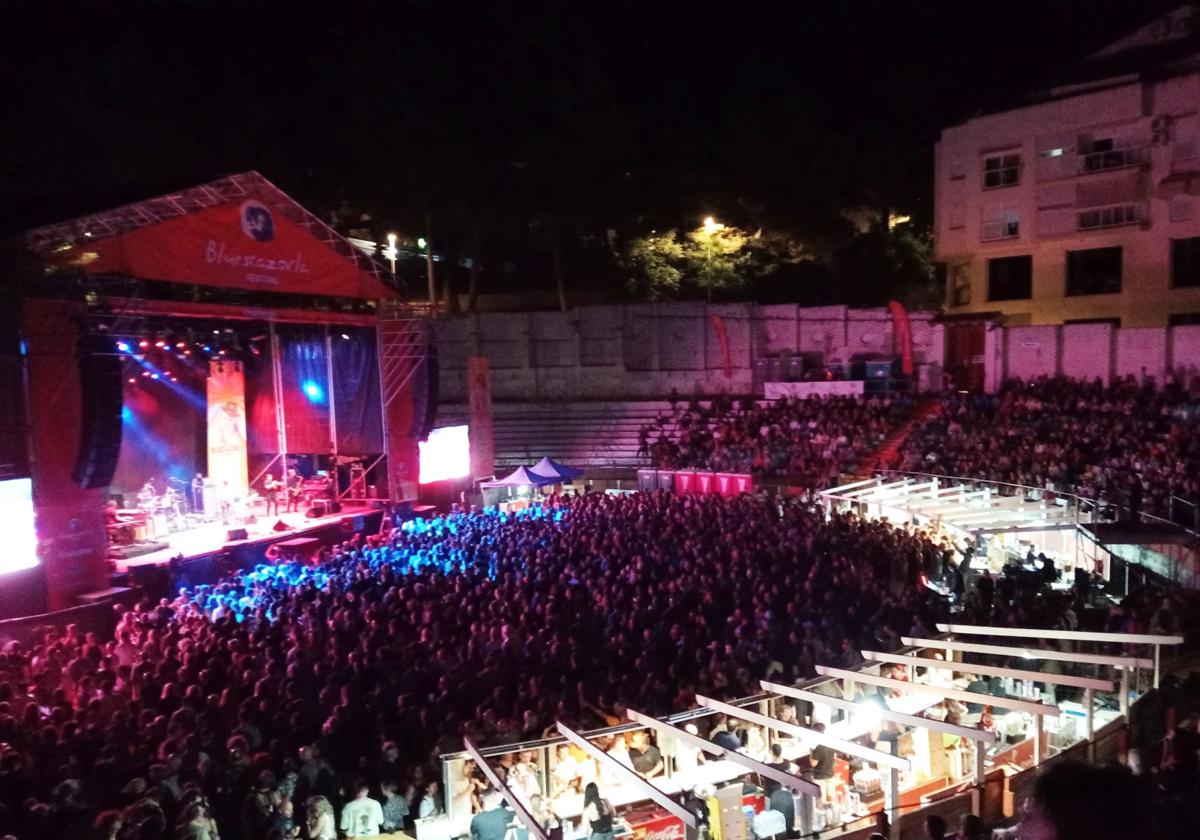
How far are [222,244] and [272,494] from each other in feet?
22.1

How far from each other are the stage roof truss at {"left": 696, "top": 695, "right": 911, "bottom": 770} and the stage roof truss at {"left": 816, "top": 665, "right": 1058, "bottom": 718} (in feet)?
2.14

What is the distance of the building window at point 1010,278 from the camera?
1096 inches

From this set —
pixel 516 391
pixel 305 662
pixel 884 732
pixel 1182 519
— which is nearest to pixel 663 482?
pixel 516 391

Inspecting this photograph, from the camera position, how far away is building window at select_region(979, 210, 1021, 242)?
89.6ft

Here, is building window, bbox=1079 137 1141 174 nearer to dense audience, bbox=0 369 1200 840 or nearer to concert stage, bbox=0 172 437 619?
dense audience, bbox=0 369 1200 840

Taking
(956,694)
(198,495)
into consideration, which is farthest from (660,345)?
(956,694)

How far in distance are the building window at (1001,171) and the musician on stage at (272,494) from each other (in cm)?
2245

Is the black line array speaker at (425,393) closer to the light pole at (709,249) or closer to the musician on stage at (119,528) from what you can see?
the musician on stage at (119,528)

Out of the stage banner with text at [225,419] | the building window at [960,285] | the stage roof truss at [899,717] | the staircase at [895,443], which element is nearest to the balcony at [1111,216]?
the building window at [960,285]

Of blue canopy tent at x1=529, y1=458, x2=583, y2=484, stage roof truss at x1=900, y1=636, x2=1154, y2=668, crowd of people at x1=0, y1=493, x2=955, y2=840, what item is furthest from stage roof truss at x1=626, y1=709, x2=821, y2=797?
blue canopy tent at x1=529, y1=458, x2=583, y2=484

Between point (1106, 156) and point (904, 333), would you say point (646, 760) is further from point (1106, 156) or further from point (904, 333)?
point (1106, 156)

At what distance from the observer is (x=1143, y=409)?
1973 cm

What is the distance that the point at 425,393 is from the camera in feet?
69.1

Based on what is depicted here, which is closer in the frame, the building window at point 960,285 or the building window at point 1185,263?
the building window at point 1185,263
